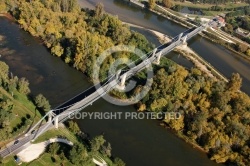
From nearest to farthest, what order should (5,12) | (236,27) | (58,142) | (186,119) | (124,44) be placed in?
1. (58,142)
2. (186,119)
3. (124,44)
4. (5,12)
5. (236,27)

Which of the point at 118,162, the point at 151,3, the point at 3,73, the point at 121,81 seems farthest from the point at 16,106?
the point at 151,3

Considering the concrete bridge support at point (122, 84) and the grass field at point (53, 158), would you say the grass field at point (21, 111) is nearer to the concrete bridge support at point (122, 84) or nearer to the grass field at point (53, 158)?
the grass field at point (53, 158)

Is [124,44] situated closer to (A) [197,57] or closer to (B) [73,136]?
(A) [197,57]

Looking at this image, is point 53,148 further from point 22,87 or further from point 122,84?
point 122,84

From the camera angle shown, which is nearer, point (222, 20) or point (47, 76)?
point (47, 76)

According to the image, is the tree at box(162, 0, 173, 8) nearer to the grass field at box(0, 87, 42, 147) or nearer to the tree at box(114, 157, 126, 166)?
the grass field at box(0, 87, 42, 147)

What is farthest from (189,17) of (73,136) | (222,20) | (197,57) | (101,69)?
(73,136)

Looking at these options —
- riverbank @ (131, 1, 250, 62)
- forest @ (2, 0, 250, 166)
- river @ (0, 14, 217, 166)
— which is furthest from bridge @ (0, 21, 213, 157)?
riverbank @ (131, 1, 250, 62)
